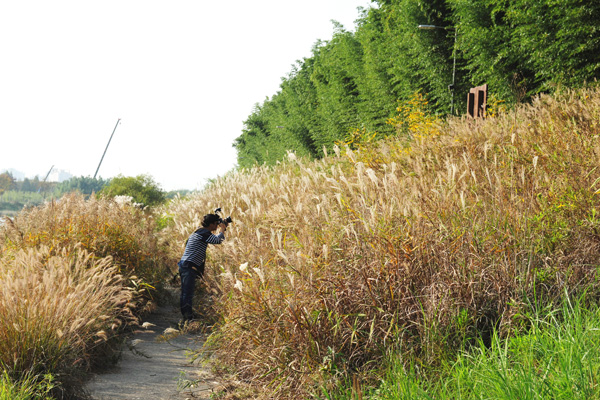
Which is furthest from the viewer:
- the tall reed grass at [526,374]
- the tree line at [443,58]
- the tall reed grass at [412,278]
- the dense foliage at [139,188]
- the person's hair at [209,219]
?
the dense foliage at [139,188]

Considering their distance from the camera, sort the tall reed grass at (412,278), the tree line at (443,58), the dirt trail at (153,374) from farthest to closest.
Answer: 1. the tree line at (443,58)
2. the dirt trail at (153,374)
3. the tall reed grass at (412,278)

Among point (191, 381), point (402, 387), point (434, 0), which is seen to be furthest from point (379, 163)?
point (434, 0)

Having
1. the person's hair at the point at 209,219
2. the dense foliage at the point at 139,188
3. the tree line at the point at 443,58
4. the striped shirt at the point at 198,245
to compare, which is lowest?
the striped shirt at the point at 198,245

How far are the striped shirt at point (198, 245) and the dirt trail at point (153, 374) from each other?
3.95ft

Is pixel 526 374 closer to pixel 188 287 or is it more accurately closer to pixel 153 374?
pixel 153 374

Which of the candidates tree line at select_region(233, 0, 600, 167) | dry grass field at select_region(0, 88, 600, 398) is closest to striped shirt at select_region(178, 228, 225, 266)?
dry grass field at select_region(0, 88, 600, 398)

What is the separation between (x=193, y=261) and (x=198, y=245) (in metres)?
0.26

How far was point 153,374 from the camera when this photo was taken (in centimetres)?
505

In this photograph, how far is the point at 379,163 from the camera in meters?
7.76

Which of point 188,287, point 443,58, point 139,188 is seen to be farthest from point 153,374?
point 139,188

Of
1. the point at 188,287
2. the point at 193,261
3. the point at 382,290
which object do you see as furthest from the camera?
the point at 193,261

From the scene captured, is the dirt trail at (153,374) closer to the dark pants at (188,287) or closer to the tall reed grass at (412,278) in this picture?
the tall reed grass at (412,278)

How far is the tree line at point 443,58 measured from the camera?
1206 cm

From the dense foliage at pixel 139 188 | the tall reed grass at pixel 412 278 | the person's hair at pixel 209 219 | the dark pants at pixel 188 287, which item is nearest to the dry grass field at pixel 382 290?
the tall reed grass at pixel 412 278
